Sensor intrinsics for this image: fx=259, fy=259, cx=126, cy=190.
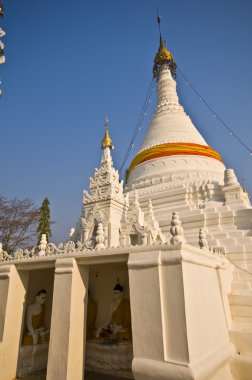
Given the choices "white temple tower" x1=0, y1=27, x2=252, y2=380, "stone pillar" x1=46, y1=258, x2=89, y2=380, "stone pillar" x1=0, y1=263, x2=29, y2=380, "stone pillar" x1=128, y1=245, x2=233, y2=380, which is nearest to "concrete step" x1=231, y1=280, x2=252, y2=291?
"white temple tower" x1=0, y1=27, x2=252, y2=380

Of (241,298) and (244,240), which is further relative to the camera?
Answer: (244,240)

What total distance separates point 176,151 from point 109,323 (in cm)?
1421

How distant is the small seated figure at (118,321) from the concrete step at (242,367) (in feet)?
9.40

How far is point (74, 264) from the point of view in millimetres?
6770

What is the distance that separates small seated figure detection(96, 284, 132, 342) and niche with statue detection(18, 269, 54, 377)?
182cm

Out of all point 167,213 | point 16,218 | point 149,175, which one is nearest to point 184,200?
point 167,213

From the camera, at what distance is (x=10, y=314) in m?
7.52

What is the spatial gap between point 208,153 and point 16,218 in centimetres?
1784

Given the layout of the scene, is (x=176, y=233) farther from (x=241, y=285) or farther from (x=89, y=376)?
(x=89, y=376)

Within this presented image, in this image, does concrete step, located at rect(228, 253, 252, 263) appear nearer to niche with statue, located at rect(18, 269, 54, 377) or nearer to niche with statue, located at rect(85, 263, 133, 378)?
niche with statue, located at rect(85, 263, 133, 378)

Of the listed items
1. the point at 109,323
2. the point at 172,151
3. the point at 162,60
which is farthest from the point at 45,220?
the point at 109,323

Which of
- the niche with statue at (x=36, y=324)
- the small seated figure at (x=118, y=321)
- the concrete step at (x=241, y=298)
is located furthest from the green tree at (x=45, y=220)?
the concrete step at (x=241, y=298)

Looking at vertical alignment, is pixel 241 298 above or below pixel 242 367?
above

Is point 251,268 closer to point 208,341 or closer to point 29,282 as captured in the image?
point 208,341
